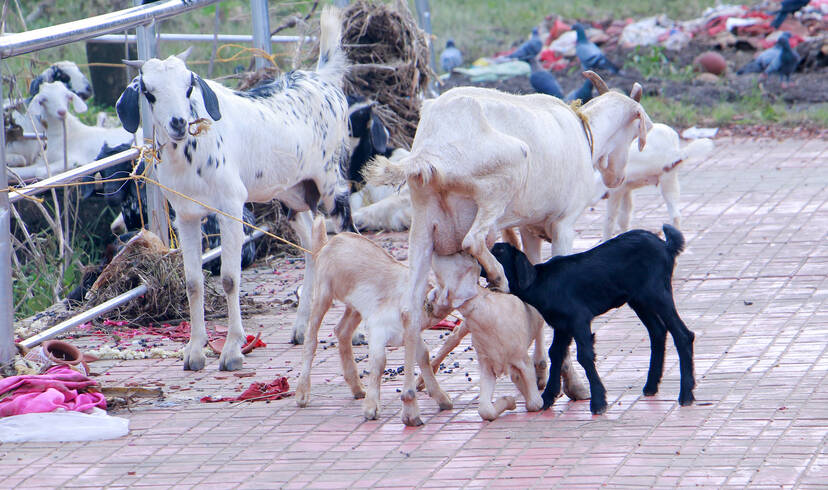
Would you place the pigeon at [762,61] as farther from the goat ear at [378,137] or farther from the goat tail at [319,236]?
the goat tail at [319,236]

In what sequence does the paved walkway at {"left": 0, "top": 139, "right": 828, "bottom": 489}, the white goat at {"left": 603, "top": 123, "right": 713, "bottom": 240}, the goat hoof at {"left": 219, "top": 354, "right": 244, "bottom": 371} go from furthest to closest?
the white goat at {"left": 603, "top": 123, "right": 713, "bottom": 240}
the goat hoof at {"left": 219, "top": 354, "right": 244, "bottom": 371}
the paved walkway at {"left": 0, "top": 139, "right": 828, "bottom": 489}

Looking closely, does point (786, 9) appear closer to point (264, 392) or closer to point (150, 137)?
point (150, 137)

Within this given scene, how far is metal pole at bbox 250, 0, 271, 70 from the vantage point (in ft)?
31.3

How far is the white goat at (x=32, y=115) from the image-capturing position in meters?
10.7

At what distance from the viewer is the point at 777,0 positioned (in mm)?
21422

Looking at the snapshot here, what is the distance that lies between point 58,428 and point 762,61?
14251mm

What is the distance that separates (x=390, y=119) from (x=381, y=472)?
21.7 ft

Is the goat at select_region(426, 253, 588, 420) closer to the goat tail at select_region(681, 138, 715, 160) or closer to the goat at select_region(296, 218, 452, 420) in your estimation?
the goat at select_region(296, 218, 452, 420)

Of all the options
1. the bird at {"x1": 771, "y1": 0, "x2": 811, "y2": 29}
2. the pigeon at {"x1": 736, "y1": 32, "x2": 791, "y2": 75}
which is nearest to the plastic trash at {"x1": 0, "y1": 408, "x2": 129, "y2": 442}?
the pigeon at {"x1": 736, "y1": 32, "x2": 791, "y2": 75}

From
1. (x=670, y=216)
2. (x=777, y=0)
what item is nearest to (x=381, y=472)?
(x=670, y=216)

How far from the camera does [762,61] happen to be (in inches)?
676

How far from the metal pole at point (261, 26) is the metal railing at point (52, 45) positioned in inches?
62.7

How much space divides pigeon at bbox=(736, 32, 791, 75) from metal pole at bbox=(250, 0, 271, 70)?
9.67m

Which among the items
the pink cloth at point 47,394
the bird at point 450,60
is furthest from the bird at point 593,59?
the pink cloth at point 47,394
